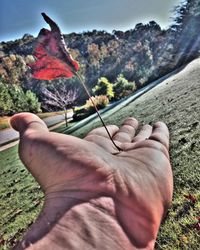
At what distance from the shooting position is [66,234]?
1478mm

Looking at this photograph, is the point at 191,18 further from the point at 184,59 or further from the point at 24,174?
the point at 24,174

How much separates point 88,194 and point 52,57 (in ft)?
3.24

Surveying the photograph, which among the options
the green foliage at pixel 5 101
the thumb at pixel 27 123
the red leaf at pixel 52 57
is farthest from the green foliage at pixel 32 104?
the thumb at pixel 27 123

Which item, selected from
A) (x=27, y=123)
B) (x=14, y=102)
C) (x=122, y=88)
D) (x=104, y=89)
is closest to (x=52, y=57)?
(x=27, y=123)

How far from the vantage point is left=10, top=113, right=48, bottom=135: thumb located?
188 centimetres

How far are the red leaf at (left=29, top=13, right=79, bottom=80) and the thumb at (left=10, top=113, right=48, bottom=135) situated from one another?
36 cm

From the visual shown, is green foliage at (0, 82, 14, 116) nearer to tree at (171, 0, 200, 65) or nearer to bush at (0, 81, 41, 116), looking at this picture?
bush at (0, 81, 41, 116)

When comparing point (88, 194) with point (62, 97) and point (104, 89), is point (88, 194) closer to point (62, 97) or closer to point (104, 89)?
point (62, 97)

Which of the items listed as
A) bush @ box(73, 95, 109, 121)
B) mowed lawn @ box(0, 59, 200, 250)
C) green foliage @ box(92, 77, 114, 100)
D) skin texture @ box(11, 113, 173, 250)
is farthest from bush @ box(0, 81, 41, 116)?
skin texture @ box(11, 113, 173, 250)

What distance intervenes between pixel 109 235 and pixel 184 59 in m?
34.4

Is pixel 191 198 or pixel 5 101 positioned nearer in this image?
pixel 191 198

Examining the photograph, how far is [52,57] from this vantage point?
218cm

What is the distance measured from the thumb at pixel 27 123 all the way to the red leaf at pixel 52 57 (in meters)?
0.36

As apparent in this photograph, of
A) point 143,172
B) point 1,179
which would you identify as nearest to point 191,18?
point 1,179
